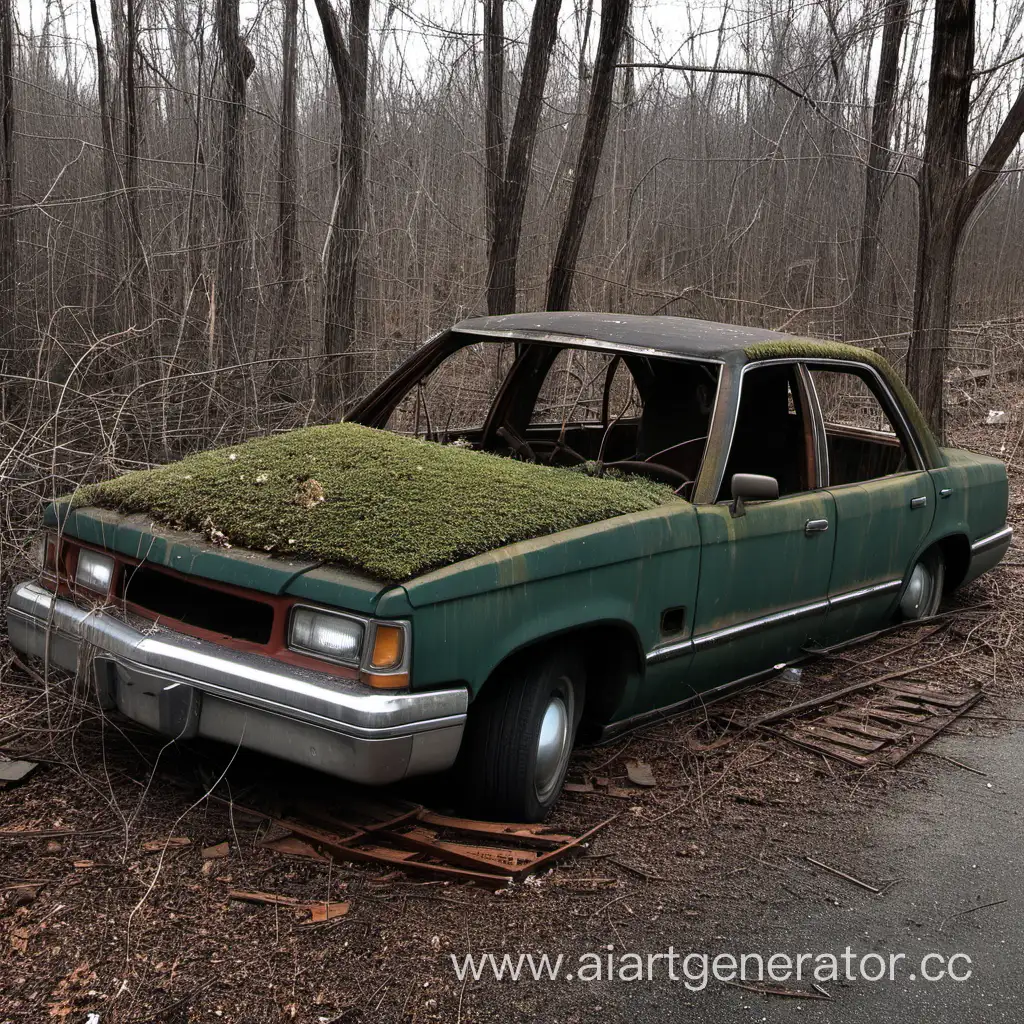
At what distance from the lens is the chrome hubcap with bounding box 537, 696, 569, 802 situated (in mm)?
3496

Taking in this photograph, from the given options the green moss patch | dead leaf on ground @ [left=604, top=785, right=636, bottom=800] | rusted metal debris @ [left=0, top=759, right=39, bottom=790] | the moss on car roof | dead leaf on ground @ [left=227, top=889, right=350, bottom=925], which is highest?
the green moss patch

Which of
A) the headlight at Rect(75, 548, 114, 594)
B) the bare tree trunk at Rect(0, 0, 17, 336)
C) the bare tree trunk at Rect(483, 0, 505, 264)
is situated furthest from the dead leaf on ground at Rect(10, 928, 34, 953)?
the bare tree trunk at Rect(483, 0, 505, 264)

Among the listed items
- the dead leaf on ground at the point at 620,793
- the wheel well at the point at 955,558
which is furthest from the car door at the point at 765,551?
the wheel well at the point at 955,558

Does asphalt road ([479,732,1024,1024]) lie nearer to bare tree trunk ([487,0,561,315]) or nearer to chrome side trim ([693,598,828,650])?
chrome side trim ([693,598,828,650])

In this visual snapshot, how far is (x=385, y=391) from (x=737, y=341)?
152 centimetres

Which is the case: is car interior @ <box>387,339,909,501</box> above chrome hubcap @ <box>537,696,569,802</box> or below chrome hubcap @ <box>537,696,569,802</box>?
above

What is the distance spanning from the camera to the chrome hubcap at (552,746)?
11.5ft

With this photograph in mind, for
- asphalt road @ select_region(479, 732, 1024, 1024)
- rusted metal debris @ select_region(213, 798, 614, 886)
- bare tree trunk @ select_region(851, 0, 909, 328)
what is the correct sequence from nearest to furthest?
asphalt road @ select_region(479, 732, 1024, 1024) → rusted metal debris @ select_region(213, 798, 614, 886) → bare tree trunk @ select_region(851, 0, 909, 328)

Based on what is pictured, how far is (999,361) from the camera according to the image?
1445 centimetres

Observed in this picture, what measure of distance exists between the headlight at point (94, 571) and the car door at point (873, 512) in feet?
9.36

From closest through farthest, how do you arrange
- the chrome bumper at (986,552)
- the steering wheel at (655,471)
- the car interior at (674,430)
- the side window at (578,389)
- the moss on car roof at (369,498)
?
the moss on car roof at (369,498)
the steering wheel at (655,471)
the car interior at (674,430)
the chrome bumper at (986,552)
the side window at (578,389)

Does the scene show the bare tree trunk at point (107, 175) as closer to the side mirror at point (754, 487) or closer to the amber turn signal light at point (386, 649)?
the side mirror at point (754, 487)

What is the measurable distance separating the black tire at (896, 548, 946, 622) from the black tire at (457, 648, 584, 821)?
271 centimetres

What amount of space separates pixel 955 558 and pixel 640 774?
2.90 m
